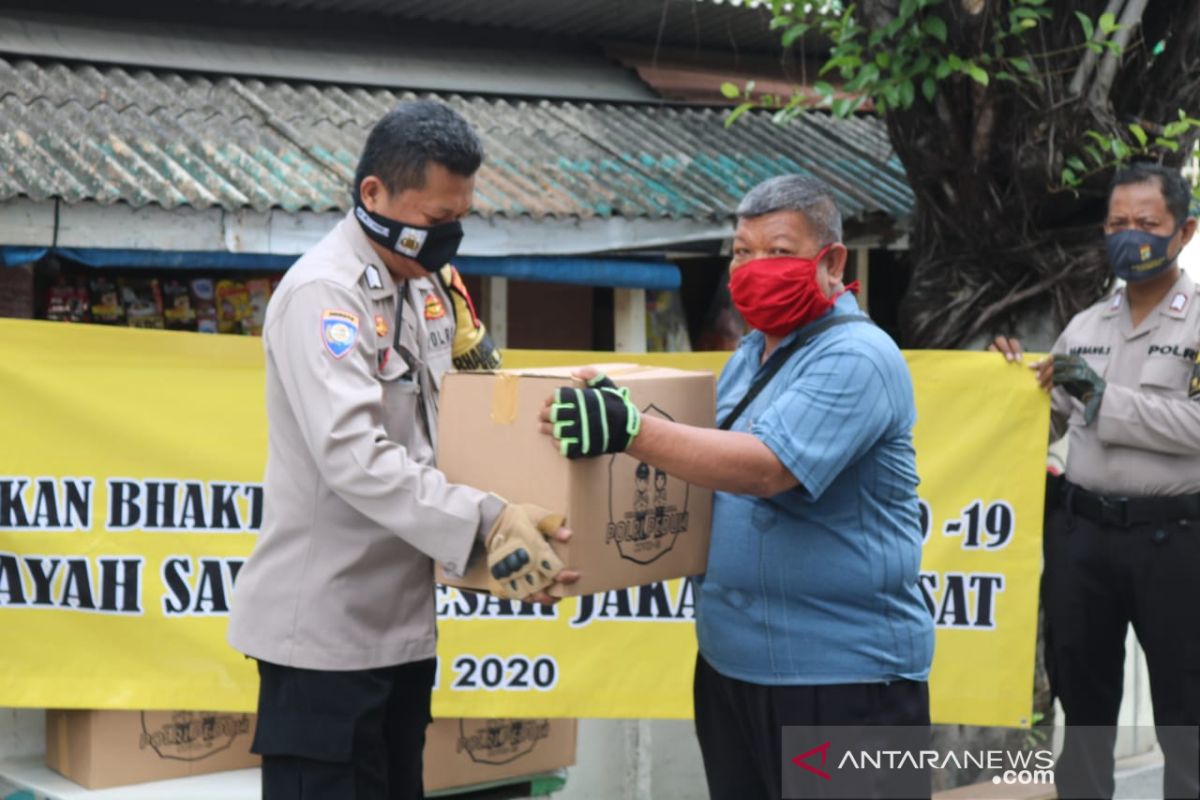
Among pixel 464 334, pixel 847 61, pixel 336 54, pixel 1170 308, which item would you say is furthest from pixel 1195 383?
pixel 336 54

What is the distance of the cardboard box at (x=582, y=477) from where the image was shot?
291 centimetres

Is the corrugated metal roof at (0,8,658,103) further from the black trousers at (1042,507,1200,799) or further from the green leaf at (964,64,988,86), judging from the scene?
the black trousers at (1042,507,1200,799)

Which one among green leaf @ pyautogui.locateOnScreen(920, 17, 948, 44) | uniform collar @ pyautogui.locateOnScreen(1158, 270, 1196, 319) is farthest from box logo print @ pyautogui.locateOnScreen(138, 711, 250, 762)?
green leaf @ pyautogui.locateOnScreen(920, 17, 948, 44)

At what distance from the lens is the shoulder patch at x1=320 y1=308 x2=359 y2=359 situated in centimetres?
289

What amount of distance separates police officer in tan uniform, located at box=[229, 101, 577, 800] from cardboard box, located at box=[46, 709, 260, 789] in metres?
1.76

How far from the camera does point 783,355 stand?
10.4ft

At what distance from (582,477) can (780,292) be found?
61 centimetres

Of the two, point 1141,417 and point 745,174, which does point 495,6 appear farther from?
point 1141,417

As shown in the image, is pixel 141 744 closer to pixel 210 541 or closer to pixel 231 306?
pixel 210 541

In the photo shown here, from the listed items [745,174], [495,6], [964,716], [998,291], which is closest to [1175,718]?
[964,716]

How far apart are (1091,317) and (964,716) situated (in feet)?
5.05

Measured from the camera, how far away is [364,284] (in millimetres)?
3027

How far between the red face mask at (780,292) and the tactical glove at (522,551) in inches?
25.7

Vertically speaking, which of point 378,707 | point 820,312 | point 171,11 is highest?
point 171,11
